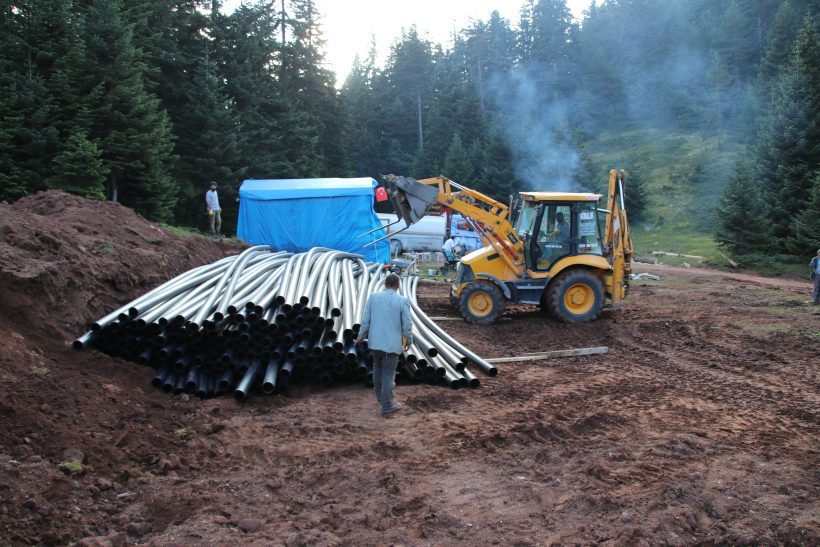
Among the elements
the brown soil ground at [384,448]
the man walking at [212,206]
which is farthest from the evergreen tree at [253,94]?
the brown soil ground at [384,448]

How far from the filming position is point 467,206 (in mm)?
13344

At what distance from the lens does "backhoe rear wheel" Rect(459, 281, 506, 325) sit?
13.2 meters

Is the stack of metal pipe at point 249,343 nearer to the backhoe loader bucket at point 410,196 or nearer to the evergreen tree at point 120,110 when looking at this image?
the backhoe loader bucket at point 410,196

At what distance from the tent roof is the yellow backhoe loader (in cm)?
826

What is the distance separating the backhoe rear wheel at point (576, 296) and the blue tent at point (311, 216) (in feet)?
29.6

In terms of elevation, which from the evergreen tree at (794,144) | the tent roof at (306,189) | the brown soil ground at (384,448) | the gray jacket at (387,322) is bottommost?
the brown soil ground at (384,448)

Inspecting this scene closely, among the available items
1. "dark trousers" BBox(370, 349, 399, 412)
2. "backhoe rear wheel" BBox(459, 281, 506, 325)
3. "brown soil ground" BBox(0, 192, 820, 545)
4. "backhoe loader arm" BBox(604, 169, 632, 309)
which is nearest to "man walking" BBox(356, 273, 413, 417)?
"dark trousers" BBox(370, 349, 399, 412)

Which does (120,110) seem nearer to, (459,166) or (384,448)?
(384,448)

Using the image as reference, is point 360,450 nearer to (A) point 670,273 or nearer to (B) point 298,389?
(B) point 298,389

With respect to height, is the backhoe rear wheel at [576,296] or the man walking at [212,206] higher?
the man walking at [212,206]

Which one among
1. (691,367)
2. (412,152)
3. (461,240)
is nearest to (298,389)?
(691,367)

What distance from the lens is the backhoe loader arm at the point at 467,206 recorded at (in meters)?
13.1

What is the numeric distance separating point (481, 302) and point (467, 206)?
1949mm

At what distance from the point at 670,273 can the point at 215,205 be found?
16.2 m
